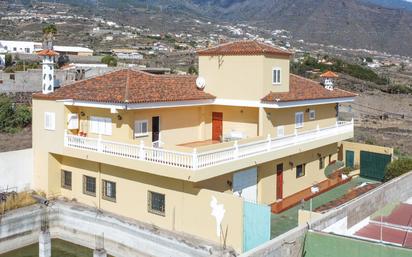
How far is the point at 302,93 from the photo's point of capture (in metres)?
24.2

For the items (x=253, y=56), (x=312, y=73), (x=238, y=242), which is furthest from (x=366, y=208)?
(x=312, y=73)

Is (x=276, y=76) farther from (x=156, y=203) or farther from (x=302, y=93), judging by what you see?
(x=156, y=203)

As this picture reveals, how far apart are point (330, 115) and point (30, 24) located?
127 m

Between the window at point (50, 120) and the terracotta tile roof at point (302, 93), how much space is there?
8.50 meters

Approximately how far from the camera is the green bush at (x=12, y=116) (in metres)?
36.1

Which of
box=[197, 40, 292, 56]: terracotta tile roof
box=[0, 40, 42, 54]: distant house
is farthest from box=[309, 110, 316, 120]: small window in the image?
box=[0, 40, 42, 54]: distant house

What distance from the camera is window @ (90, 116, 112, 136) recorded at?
20.4m

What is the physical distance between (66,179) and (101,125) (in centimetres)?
320

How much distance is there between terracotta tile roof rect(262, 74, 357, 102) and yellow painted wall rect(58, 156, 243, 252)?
19.5 feet

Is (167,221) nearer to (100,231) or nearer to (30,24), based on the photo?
(100,231)

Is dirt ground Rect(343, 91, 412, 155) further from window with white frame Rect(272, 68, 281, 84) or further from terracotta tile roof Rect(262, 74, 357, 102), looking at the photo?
window with white frame Rect(272, 68, 281, 84)

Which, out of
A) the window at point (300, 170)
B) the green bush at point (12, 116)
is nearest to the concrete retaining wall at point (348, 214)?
the window at point (300, 170)

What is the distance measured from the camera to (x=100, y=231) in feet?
64.6

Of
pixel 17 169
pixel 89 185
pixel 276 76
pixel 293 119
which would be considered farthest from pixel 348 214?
pixel 17 169
